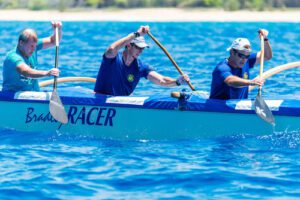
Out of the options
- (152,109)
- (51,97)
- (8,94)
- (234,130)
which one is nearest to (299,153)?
(234,130)

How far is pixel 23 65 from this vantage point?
11148mm

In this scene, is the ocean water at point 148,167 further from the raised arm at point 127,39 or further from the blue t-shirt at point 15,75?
the raised arm at point 127,39

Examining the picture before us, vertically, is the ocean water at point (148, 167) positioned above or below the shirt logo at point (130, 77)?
below

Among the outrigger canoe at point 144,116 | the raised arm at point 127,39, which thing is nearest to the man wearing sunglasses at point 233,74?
the outrigger canoe at point 144,116

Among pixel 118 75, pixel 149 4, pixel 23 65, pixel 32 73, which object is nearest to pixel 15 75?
pixel 23 65

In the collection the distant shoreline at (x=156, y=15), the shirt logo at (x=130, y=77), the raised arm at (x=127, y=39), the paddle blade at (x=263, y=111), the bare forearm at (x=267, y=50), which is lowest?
the distant shoreline at (x=156, y=15)

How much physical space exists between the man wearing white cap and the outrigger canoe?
26cm

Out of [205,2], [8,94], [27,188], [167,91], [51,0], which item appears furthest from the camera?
[51,0]

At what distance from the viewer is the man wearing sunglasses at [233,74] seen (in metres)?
10.5

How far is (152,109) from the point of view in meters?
10.7

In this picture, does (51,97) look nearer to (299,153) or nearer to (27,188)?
(27,188)

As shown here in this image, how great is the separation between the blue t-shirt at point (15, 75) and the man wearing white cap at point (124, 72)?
94cm

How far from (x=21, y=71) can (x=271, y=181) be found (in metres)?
3.82

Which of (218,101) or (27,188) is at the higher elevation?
(218,101)
